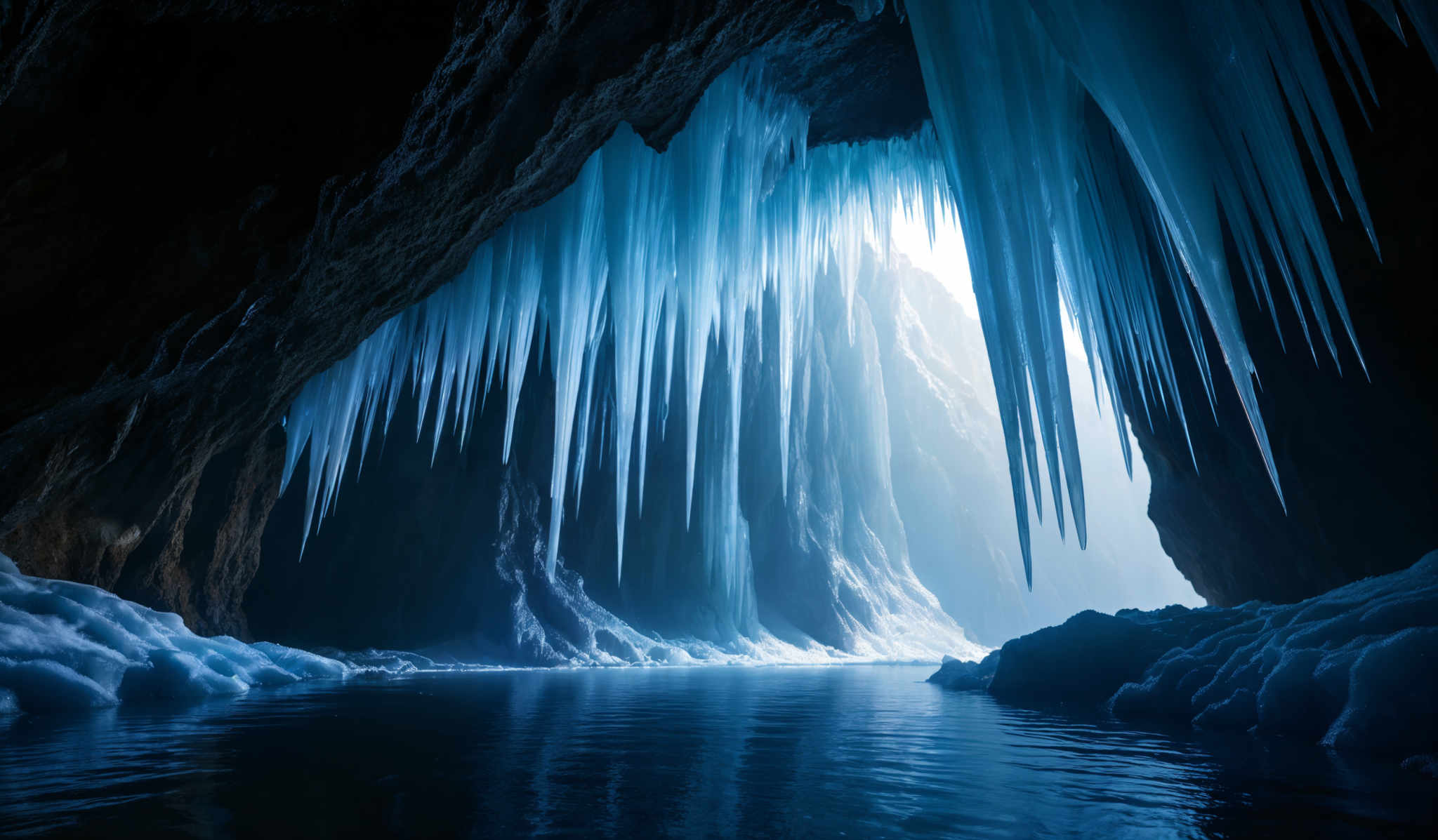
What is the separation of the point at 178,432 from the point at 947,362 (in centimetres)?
7130

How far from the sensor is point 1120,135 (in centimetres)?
372

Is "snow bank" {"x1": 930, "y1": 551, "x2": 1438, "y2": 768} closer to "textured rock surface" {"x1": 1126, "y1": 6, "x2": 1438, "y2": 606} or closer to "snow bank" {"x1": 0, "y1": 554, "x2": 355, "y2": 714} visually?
"textured rock surface" {"x1": 1126, "y1": 6, "x2": 1438, "y2": 606}

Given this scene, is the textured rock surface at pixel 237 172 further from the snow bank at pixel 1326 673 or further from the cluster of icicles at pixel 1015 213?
the snow bank at pixel 1326 673

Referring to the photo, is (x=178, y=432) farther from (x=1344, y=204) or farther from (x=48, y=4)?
(x=1344, y=204)

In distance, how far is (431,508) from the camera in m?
15.5

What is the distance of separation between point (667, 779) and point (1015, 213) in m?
3.11

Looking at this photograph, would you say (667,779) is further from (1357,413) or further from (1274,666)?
(1357,413)

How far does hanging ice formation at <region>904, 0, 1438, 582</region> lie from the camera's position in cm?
317

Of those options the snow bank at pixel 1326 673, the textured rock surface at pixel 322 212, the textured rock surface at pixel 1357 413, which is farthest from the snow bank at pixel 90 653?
the textured rock surface at pixel 1357 413

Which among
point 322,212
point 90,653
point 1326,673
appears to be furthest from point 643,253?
point 1326,673

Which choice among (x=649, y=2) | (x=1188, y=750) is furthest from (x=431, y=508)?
(x=1188, y=750)

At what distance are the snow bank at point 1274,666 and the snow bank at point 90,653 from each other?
6204 mm

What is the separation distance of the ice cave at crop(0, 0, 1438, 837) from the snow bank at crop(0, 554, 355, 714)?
0.03 metres

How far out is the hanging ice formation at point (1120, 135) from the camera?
3.17 metres
